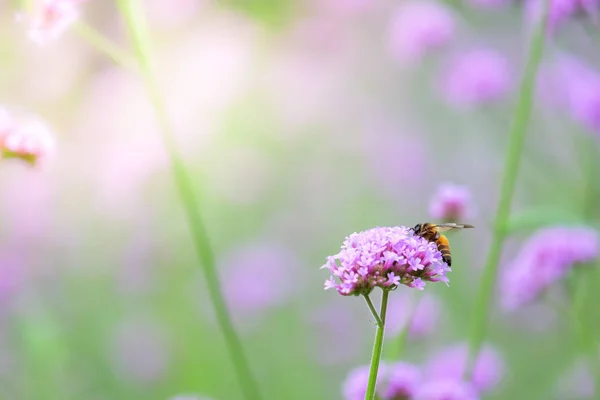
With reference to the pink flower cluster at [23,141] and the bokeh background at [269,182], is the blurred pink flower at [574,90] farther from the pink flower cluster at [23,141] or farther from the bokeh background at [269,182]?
the pink flower cluster at [23,141]

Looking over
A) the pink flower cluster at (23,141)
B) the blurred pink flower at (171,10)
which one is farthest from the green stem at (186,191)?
the blurred pink flower at (171,10)

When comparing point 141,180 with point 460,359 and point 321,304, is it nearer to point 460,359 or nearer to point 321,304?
point 321,304

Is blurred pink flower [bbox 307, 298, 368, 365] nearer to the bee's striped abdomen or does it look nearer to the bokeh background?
the bokeh background

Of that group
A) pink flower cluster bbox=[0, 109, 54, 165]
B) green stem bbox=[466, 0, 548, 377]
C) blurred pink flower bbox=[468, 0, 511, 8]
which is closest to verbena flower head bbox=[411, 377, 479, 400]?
green stem bbox=[466, 0, 548, 377]

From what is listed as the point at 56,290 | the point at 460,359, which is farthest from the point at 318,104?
the point at 460,359

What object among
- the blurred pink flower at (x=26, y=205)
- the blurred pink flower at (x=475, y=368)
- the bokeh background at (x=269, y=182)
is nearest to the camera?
the blurred pink flower at (x=475, y=368)

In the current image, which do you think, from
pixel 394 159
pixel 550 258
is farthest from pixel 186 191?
pixel 394 159

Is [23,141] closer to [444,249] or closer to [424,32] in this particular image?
[444,249]
